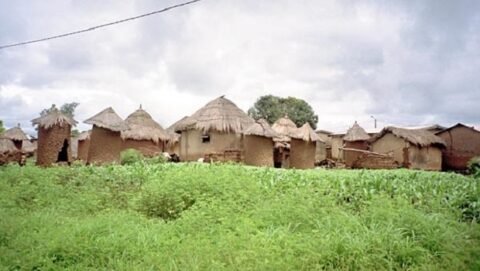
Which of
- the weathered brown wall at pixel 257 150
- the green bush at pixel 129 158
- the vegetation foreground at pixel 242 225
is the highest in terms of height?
the weathered brown wall at pixel 257 150

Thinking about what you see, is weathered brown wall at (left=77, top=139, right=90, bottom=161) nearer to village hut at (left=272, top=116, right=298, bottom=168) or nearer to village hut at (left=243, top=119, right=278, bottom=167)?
village hut at (left=272, top=116, right=298, bottom=168)

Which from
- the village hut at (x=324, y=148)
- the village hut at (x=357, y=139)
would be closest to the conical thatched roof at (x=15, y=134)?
the village hut at (x=324, y=148)

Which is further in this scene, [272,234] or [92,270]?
[272,234]

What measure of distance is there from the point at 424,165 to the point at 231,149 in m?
13.0

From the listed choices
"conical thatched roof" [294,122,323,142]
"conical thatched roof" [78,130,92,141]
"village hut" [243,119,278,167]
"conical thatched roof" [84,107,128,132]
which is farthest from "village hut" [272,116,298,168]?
"conical thatched roof" [78,130,92,141]

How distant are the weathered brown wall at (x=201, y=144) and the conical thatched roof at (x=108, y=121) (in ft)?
14.7

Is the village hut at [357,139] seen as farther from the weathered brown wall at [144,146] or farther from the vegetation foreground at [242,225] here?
the vegetation foreground at [242,225]

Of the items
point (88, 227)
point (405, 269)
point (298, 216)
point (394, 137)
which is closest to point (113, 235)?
point (88, 227)

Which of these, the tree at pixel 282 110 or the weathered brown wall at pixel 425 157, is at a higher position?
the tree at pixel 282 110

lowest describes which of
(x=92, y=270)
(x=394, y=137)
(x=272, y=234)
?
(x=92, y=270)

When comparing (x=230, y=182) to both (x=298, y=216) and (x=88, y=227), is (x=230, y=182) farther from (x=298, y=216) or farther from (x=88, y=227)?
(x=88, y=227)

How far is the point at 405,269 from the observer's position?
5543mm

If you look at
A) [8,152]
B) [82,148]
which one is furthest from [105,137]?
[82,148]

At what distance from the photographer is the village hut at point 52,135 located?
59.9 feet
